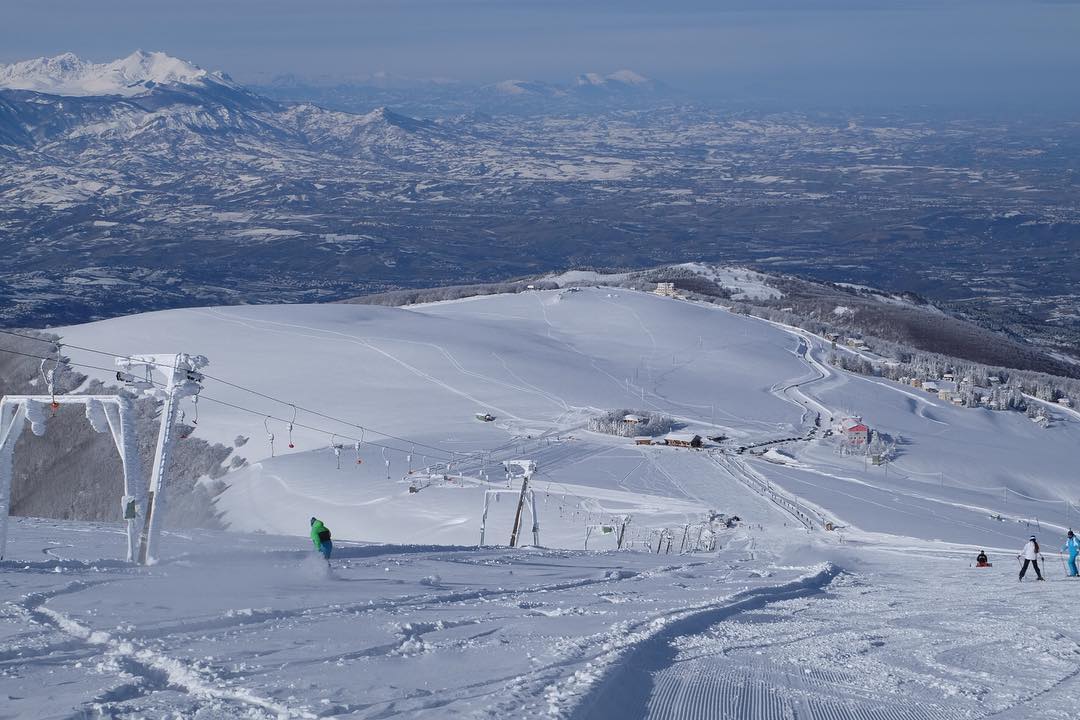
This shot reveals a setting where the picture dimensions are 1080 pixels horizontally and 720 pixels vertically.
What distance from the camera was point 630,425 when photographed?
1624 inches

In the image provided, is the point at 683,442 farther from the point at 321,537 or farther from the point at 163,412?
the point at 163,412

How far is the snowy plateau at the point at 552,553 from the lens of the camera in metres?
7.56

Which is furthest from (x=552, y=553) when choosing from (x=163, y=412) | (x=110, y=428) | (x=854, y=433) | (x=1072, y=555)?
(x=854, y=433)

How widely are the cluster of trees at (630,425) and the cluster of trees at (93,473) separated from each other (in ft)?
44.9

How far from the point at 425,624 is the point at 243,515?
21.6m

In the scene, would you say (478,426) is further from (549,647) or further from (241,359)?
(549,647)

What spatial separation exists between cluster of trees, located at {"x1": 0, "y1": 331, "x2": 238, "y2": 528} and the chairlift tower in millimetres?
17672

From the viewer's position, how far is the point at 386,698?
7.01m

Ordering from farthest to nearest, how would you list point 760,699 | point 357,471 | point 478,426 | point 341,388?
point 341,388, point 478,426, point 357,471, point 760,699

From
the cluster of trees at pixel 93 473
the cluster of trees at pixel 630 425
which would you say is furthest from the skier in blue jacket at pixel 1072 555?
the cluster of trees at pixel 630 425

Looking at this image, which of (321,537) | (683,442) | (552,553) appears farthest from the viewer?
(683,442)

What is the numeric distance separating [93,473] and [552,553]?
22.0 meters

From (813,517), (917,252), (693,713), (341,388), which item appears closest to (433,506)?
(813,517)

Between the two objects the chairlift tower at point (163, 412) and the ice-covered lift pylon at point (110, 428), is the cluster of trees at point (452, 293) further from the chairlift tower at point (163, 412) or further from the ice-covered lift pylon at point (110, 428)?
the ice-covered lift pylon at point (110, 428)
